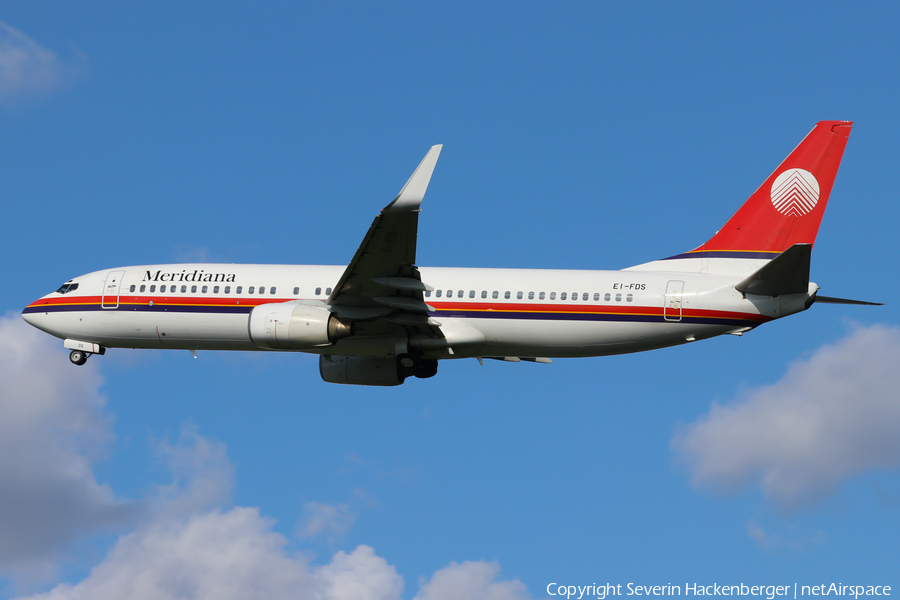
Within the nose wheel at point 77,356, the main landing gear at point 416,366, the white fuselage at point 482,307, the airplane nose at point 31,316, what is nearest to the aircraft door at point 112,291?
the white fuselage at point 482,307

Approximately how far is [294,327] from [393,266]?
4.27 meters

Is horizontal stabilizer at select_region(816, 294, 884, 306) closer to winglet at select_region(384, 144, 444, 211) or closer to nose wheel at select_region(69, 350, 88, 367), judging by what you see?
winglet at select_region(384, 144, 444, 211)

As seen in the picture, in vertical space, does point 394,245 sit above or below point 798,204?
below

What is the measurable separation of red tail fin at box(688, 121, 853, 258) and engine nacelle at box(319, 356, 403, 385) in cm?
1288

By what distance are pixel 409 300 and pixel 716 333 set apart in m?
10.9

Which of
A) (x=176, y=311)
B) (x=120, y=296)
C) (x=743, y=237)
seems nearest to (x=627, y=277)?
(x=743, y=237)

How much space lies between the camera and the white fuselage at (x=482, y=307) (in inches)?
1353

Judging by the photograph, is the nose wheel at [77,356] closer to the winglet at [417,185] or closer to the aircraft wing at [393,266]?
the aircraft wing at [393,266]

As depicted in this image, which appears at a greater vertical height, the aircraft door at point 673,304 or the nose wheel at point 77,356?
the aircraft door at point 673,304

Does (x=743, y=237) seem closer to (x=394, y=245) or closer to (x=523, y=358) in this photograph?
(x=523, y=358)

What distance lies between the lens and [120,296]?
38.8 metres

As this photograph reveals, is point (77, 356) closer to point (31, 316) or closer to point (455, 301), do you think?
point (31, 316)

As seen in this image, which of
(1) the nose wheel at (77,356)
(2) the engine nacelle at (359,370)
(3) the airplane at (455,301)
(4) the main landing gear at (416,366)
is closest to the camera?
(3) the airplane at (455,301)

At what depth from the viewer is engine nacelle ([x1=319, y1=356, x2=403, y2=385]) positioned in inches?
1515
